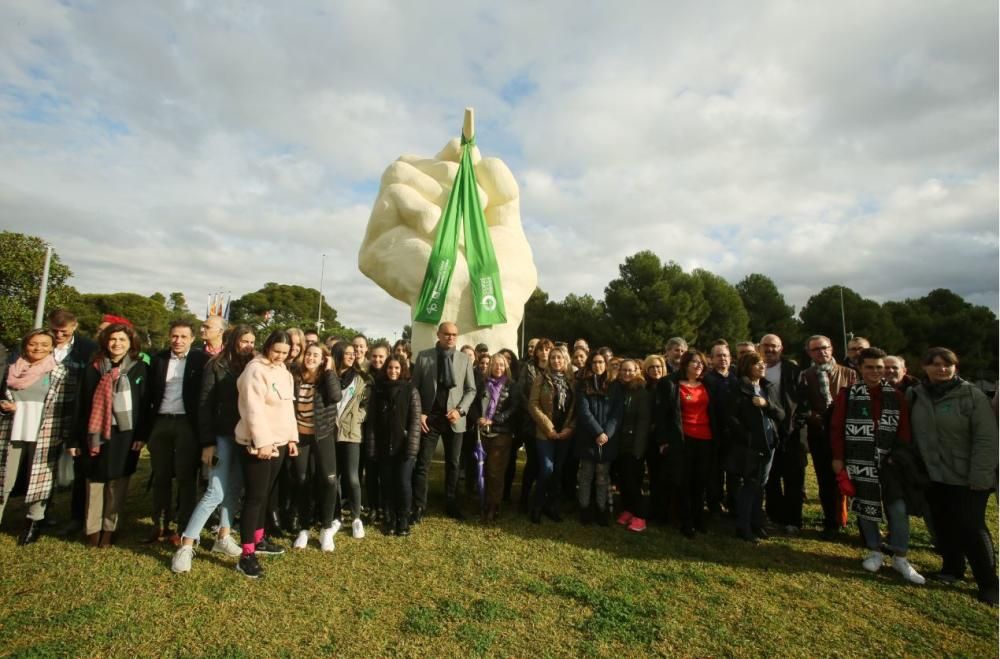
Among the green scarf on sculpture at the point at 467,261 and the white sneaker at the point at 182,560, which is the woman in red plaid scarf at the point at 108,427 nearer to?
the white sneaker at the point at 182,560

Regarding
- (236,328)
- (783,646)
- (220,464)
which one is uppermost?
(236,328)

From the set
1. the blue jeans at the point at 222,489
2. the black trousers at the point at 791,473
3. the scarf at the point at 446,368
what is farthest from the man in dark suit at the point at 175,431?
the black trousers at the point at 791,473

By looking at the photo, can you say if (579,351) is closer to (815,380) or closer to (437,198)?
(815,380)

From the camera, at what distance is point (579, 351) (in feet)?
18.5

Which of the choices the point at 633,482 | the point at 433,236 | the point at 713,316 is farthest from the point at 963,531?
the point at 713,316

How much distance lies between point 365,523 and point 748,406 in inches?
133

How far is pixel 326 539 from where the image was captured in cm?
365

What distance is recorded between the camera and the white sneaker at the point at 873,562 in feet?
11.8

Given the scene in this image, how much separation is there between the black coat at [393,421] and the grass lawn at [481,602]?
697mm

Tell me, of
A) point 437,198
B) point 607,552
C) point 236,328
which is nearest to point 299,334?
point 236,328

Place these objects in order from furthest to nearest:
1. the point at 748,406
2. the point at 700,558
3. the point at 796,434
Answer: the point at 796,434 → the point at 748,406 → the point at 700,558

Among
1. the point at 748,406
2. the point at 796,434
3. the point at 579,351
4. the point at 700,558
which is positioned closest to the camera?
the point at 700,558

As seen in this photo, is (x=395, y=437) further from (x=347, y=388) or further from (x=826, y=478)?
(x=826, y=478)

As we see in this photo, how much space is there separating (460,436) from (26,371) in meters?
3.41
